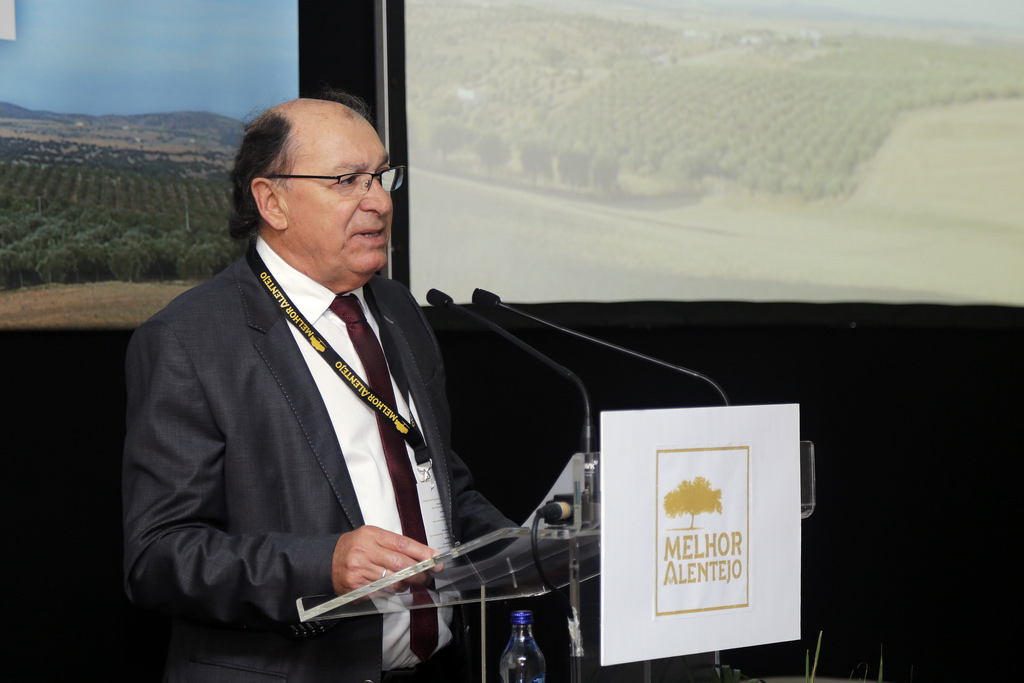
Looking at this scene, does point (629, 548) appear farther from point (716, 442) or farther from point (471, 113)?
point (471, 113)

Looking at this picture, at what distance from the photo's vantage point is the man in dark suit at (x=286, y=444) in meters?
1.58

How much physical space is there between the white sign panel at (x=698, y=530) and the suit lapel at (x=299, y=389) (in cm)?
57

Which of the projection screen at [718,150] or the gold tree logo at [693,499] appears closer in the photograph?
the gold tree logo at [693,499]

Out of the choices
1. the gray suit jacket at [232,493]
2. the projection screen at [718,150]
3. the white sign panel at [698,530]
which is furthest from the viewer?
the projection screen at [718,150]

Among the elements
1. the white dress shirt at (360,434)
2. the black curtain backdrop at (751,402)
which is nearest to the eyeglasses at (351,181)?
the white dress shirt at (360,434)

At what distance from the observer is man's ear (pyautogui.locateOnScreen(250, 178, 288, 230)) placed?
191 centimetres

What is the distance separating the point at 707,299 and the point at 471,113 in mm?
926

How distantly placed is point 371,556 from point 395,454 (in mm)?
405

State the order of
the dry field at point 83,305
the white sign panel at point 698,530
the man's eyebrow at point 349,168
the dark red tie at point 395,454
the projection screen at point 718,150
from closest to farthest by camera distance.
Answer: the white sign panel at point 698,530
the dark red tie at point 395,454
the man's eyebrow at point 349,168
the dry field at point 83,305
the projection screen at point 718,150

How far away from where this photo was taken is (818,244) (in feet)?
10.7

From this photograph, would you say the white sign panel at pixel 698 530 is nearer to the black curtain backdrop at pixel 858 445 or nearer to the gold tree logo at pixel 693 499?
the gold tree logo at pixel 693 499

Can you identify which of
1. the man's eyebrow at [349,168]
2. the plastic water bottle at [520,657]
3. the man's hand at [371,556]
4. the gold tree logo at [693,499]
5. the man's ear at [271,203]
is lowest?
the plastic water bottle at [520,657]

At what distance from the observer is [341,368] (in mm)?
1813

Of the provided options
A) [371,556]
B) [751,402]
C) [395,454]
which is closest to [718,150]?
[751,402]
